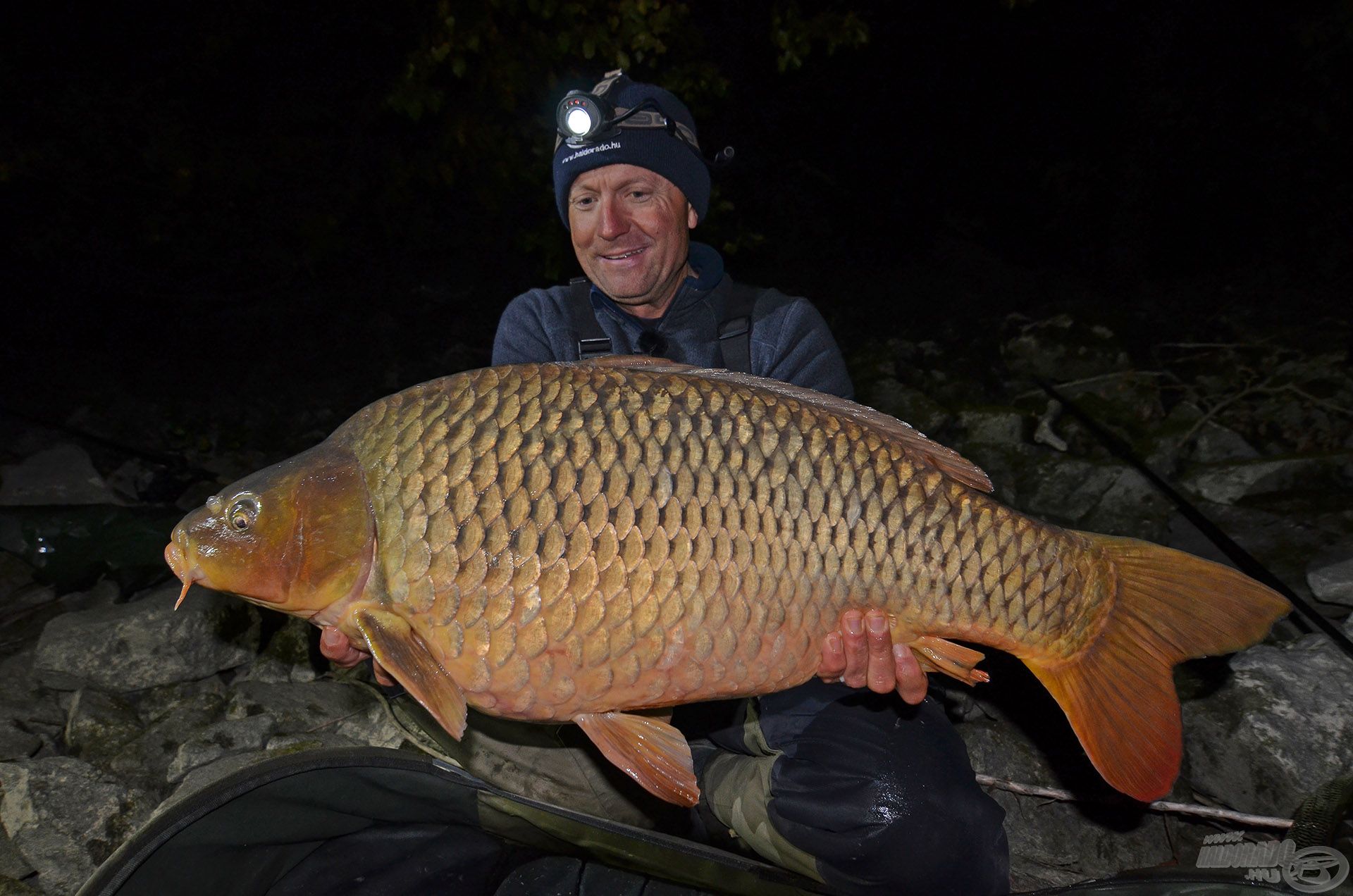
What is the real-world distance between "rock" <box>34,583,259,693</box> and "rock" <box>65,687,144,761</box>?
0.13 meters

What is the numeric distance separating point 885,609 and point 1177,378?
12.9 ft

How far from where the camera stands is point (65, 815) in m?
1.85

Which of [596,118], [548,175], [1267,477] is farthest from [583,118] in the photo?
[548,175]

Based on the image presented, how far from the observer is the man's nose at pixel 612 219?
1.91m

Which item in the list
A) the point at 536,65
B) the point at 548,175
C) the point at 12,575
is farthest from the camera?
the point at 548,175

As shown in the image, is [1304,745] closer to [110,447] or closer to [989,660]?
[989,660]

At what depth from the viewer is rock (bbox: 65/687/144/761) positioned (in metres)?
2.15

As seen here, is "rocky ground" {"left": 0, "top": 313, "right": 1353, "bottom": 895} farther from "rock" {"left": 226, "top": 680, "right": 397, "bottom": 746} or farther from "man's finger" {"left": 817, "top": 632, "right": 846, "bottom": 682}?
"man's finger" {"left": 817, "top": 632, "right": 846, "bottom": 682}

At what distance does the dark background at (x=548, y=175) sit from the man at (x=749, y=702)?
264 centimetres

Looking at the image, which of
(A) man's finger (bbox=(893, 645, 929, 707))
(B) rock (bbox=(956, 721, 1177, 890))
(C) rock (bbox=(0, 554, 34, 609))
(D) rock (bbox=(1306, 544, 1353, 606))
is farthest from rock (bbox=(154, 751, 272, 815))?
(D) rock (bbox=(1306, 544, 1353, 606))

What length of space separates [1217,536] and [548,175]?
390 centimetres

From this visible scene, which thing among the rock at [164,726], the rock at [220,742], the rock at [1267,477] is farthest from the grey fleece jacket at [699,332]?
the rock at [1267,477]

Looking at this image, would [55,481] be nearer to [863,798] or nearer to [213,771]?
[213,771]

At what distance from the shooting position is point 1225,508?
3217 mm
